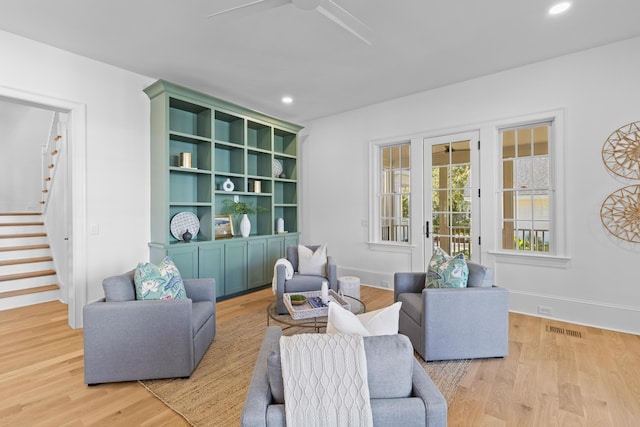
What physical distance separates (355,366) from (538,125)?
386 centimetres

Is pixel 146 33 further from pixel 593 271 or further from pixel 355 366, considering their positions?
pixel 593 271

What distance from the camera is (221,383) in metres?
2.20

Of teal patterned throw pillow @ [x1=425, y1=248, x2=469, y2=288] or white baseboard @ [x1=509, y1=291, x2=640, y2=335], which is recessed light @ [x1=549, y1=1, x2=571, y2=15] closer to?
teal patterned throw pillow @ [x1=425, y1=248, x2=469, y2=288]

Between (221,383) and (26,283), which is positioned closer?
Answer: (221,383)

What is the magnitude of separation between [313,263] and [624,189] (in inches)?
130

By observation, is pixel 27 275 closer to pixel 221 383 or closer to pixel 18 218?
pixel 18 218

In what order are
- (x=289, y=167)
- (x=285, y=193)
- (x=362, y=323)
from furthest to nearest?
(x=285, y=193) → (x=289, y=167) → (x=362, y=323)

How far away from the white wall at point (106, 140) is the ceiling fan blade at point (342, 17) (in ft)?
8.83

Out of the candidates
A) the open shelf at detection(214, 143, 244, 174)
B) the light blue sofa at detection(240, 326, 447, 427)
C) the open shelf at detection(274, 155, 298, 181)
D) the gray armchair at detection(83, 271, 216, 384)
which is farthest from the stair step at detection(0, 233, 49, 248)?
the light blue sofa at detection(240, 326, 447, 427)

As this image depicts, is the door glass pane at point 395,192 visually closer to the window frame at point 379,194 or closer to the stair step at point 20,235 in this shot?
the window frame at point 379,194

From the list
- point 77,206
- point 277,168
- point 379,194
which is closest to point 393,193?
point 379,194

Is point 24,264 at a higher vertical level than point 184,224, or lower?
lower

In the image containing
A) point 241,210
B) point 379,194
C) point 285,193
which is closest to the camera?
point 241,210

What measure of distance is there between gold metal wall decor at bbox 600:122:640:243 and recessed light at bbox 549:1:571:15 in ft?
4.53
